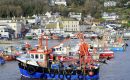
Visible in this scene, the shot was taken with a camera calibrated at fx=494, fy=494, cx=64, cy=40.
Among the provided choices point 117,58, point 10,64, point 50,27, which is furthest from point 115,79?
point 50,27

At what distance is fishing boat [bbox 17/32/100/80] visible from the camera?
1022 inches

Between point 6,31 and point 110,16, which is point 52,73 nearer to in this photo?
point 6,31

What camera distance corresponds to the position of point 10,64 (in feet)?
110

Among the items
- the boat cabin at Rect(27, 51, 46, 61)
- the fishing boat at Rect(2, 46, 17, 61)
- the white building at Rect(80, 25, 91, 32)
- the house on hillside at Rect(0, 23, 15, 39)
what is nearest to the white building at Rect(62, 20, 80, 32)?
the white building at Rect(80, 25, 91, 32)

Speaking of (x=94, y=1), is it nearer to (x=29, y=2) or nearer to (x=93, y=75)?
(x=29, y=2)

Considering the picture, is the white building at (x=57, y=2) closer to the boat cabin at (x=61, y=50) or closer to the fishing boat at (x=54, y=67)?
the boat cabin at (x=61, y=50)

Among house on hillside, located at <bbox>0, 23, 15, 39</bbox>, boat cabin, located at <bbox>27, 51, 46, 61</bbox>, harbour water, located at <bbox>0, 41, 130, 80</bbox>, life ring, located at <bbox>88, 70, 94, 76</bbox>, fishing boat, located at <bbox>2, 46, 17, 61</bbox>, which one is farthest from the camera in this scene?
house on hillside, located at <bbox>0, 23, 15, 39</bbox>

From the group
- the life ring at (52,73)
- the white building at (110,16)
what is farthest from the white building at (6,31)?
the life ring at (52,73)

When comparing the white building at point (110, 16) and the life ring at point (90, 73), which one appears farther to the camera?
the white building at point (110, 16)

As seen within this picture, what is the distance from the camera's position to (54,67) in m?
26.2

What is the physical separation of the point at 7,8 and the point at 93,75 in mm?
50293

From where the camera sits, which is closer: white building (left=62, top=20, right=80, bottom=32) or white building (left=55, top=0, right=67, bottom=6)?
white building (left=62, top=20, right=80, bottom=32)

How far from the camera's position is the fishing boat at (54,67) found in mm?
25969

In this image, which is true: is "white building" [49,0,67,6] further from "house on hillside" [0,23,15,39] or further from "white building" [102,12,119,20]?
"house on hillside" [0,23,15,39]
